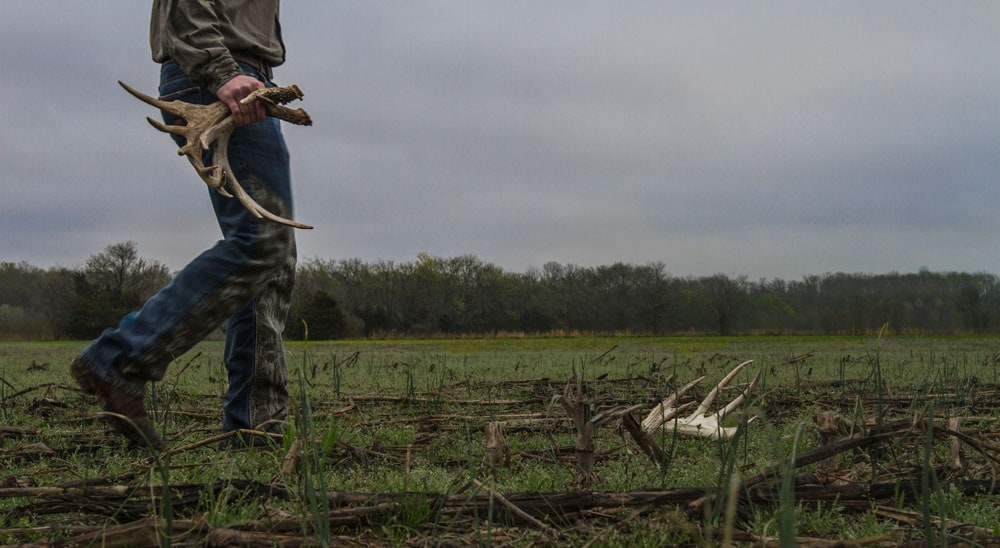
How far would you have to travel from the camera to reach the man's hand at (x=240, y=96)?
2424mm

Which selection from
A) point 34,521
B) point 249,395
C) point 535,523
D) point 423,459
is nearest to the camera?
point 535,523

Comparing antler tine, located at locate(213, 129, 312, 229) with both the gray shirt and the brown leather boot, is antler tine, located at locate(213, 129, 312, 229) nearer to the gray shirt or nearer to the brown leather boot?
the gray shirt

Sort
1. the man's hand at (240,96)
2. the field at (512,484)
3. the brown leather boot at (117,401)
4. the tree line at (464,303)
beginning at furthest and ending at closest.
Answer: the tree line at (464,303) < the man's hand at (240,96) < the brown leather boot at (117,401) < the field at (512,484)

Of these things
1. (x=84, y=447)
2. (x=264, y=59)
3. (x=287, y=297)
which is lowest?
(x=84, y=447)

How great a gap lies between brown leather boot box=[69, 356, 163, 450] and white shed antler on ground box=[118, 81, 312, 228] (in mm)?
725

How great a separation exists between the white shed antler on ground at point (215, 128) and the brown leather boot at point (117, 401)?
2.38 feet

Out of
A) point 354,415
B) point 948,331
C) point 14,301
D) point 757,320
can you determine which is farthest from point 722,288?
point 14,301

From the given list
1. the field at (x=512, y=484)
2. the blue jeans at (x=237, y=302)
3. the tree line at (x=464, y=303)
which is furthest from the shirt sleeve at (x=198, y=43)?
the tree line at (x=464, y=303)

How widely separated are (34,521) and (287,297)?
1.58 metres

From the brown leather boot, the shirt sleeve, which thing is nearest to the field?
the brown leather boot

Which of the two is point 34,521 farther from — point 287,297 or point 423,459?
point 287,297

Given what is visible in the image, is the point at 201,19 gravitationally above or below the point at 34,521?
above

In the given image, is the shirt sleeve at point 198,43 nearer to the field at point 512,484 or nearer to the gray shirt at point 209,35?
the gray shirt at point 209,35

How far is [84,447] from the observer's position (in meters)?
2.43
